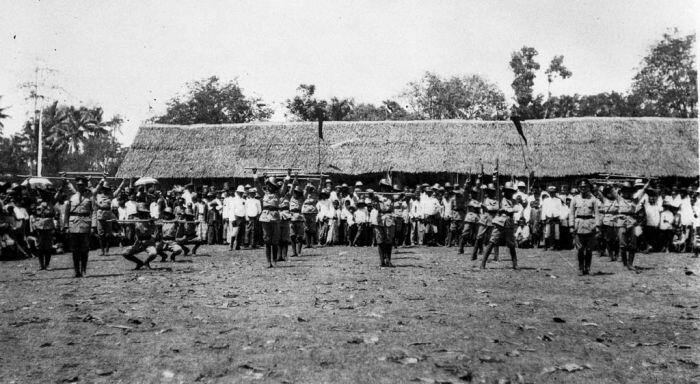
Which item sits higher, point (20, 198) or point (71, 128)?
point (71, 128)

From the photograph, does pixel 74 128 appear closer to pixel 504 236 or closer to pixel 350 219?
pixel 350 219

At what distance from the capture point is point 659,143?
25688mm

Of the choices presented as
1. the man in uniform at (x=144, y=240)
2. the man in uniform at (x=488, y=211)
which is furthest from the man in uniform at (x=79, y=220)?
the man in uniform at (x=488, y=211)

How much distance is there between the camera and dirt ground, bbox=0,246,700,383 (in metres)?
5.46

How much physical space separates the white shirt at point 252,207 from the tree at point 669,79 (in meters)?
30.2

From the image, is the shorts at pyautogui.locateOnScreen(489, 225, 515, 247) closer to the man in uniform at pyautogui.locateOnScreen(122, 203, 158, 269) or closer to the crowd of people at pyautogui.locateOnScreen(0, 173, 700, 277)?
the crowd of people at pyautogui.locateOnScreen(0, 173, 700, 277)

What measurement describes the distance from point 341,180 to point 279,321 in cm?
1963

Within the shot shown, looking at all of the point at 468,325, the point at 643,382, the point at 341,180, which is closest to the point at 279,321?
the point at 468,325

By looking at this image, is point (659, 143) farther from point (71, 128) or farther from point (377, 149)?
point (71, 128)

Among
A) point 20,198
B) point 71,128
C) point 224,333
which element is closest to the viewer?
point 224,333

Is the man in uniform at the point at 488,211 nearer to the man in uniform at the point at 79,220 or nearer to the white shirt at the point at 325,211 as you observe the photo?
the white shirt at the point at 325,211

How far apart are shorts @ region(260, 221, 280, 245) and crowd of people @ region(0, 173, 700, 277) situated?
2 cm

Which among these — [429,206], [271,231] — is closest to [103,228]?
[271,231]

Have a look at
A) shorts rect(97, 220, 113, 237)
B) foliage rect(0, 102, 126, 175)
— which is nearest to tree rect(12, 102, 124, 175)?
foliage rect(0, 102, 126, 175)
